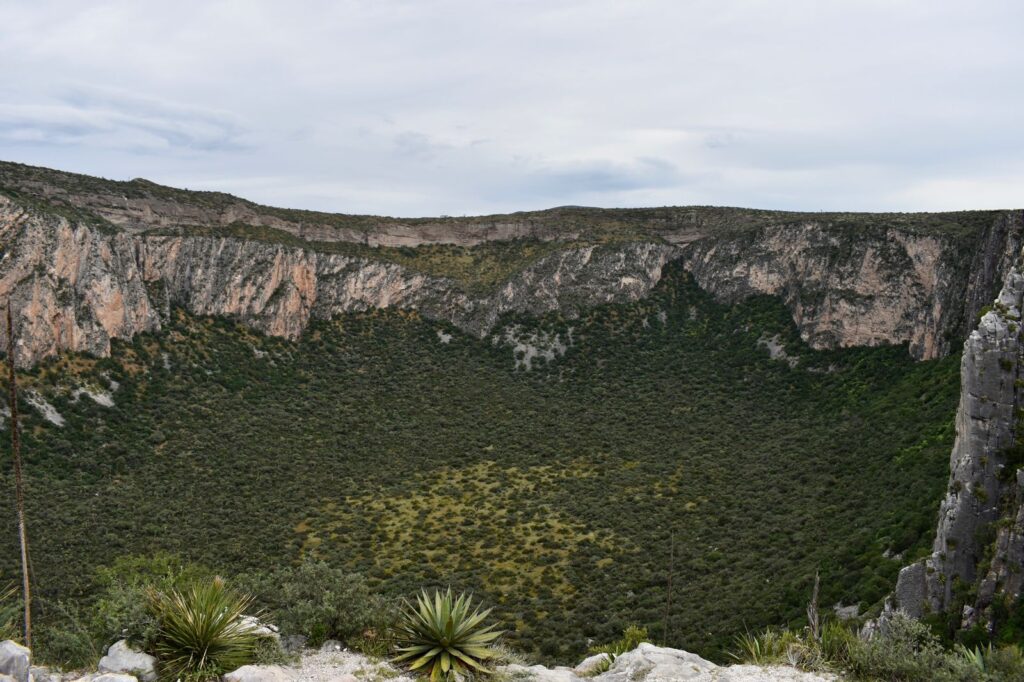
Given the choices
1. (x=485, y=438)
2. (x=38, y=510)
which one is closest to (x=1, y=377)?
(x=38, y=510)

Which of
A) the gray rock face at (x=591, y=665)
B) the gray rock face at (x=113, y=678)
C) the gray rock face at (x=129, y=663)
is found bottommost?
the gray rock face at (x=591, y=665)

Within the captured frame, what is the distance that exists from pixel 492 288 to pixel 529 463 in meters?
31.5

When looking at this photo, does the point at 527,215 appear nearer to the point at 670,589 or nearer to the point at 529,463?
the point at 529,463

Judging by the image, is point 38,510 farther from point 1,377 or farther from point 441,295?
point 441,295

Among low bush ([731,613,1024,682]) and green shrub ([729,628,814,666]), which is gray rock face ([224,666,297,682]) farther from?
low bush ([731,613,1024,682])

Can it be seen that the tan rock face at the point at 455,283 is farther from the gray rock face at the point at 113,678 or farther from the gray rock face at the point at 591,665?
the gray rock face at the point at 113,678

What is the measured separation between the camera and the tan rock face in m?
44.4

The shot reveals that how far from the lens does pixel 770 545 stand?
94.7 feet

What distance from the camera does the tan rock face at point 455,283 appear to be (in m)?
44.4

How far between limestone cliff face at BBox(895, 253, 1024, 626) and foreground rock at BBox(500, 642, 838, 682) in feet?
29.1

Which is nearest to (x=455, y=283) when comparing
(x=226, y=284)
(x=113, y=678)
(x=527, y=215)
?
(x=527, y=215)

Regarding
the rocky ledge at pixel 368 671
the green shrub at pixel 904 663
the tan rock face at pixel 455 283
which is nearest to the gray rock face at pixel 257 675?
the rocky ledge at pixel 368 671

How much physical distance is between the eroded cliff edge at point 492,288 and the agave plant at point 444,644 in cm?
4034

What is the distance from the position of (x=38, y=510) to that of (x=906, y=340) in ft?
196
